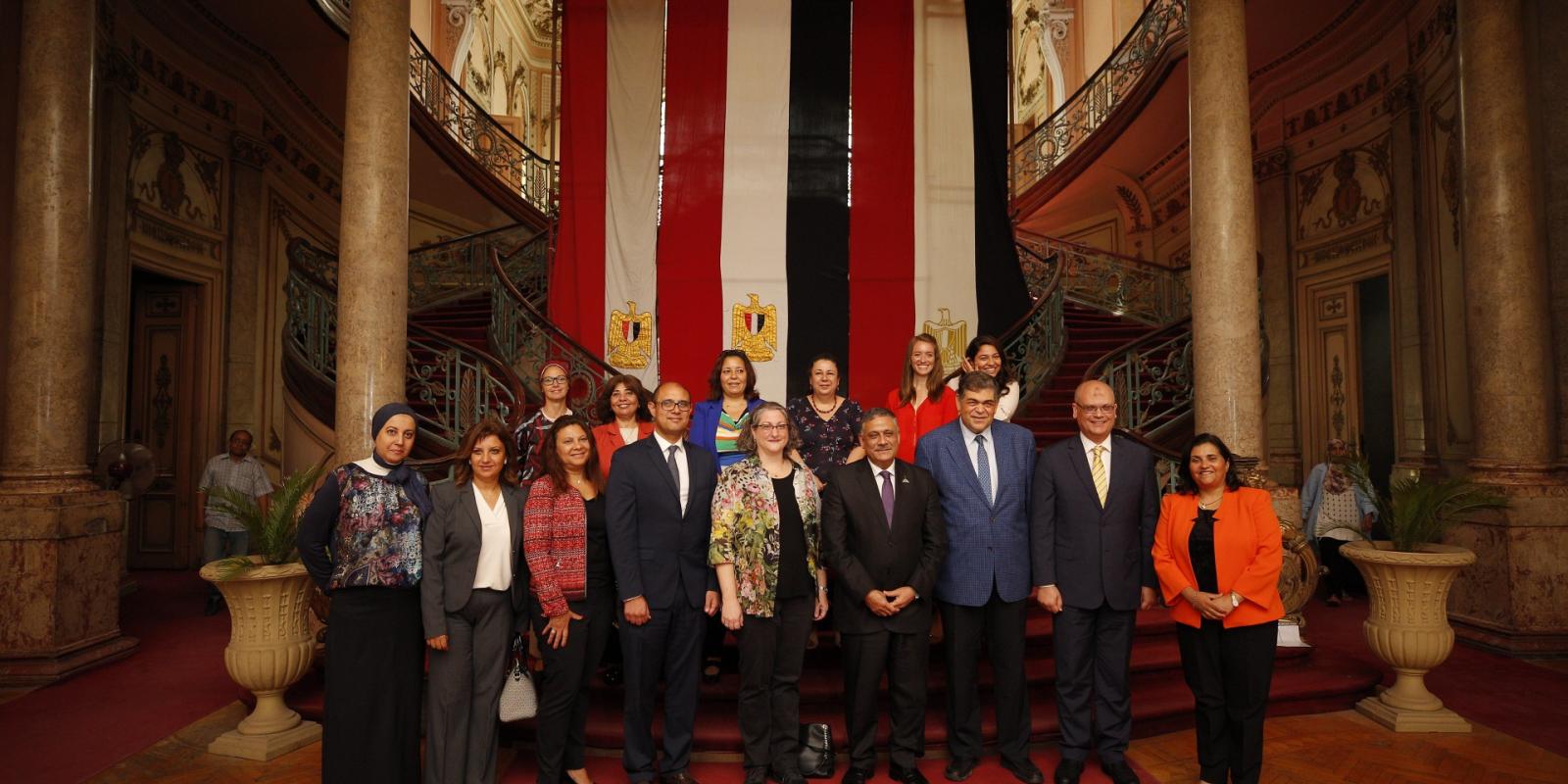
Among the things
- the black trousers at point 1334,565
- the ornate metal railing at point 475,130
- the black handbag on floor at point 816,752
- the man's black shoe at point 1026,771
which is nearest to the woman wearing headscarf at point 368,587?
the black handbag on floor at point 816,752

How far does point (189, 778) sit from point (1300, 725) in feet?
15.4

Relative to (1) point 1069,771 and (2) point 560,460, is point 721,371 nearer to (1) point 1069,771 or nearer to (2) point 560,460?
(2) point 560,460

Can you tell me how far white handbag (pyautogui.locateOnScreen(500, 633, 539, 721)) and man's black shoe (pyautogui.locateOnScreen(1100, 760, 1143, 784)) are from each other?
2103 mm

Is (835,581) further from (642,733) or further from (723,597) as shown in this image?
(642,733)

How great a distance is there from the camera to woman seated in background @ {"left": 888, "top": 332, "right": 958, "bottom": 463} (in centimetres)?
363

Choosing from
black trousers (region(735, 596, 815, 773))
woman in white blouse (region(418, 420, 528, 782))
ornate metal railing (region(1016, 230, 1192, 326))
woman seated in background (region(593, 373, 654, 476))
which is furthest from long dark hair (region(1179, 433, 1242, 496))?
ornate metal railing (region(1016, 230, 1192, 326))

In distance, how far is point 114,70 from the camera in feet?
20.5

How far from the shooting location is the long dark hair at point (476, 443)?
2795mm

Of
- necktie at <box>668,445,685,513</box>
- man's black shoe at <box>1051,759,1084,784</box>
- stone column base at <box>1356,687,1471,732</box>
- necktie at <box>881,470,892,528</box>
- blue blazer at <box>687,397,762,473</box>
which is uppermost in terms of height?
blue blazer at <box>687,397,762,473</box>

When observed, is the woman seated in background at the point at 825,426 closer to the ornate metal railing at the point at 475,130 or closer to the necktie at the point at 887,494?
the necktie at the point at 887,494

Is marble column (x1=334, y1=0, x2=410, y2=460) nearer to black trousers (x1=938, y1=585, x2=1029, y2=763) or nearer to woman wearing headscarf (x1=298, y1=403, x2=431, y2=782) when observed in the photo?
woman wearing headscarf (x1=298, y1=403, x2=431, y2=782)

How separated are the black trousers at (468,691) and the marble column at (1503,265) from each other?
5.78 m

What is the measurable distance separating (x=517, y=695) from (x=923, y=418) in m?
1.94

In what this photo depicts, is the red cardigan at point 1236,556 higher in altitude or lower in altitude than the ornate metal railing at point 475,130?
lower
